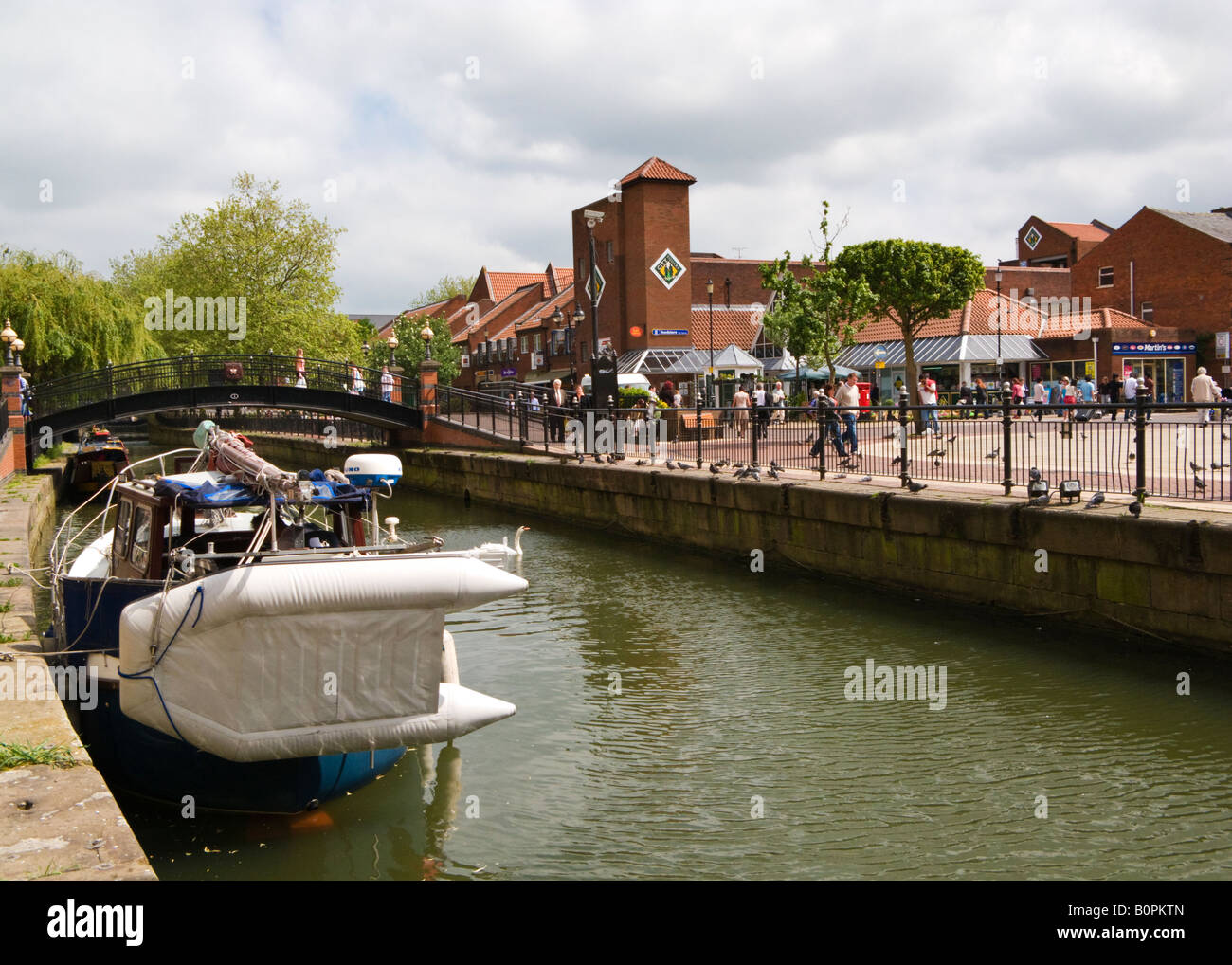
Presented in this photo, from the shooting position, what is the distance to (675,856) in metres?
6.77

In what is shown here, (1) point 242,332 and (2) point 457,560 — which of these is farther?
(1) point 242,332

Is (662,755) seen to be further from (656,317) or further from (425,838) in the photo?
(656,317)

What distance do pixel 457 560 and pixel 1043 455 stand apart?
8911mm

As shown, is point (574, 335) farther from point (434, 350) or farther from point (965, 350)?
point (434, 350)

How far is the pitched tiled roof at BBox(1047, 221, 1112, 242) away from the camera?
68481 mm

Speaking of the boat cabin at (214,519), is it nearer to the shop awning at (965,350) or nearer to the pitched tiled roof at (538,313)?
the shop awning at (965,350)

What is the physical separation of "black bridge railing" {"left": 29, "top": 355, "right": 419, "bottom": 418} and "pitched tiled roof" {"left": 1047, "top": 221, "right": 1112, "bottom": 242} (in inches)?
1996

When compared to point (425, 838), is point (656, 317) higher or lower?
higher

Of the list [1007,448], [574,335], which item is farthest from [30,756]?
[574,335]

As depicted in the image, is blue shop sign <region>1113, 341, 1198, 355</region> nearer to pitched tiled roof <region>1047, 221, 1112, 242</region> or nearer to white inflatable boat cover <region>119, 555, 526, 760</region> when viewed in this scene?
pitched tiled roof <region>1047, 221, 1112, 242</region>

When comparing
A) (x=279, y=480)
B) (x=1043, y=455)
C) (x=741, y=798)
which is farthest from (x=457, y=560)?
(x=1043, y=455)

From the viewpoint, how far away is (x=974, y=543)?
1273 cm
